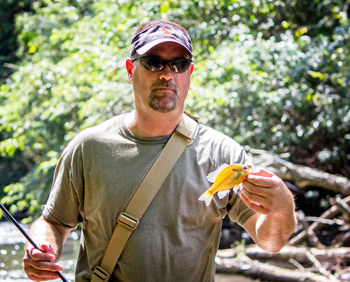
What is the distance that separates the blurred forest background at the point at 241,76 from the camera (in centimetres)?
704

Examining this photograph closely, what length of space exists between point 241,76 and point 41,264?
522 cm

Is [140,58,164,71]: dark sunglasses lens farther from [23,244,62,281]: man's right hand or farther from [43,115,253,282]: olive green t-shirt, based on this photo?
[23,244,62,281]: man's right hand

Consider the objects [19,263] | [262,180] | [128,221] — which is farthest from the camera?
[19,263]

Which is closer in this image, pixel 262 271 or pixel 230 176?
pixel 230 176

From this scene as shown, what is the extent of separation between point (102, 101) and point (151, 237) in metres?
5.47

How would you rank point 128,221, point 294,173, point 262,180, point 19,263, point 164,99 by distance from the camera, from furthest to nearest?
point 294,173
point 19,263
point 164,99
point 128,221
point 262,180

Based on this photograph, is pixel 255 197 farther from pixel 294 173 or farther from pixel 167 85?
pixel 294 173

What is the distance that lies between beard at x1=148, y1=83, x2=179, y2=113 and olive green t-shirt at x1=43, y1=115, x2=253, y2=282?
15 centimetres

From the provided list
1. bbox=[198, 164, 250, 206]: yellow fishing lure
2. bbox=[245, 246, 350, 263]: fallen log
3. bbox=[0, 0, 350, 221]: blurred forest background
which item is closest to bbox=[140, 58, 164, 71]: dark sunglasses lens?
bbox=[198, 164, 250, 206]: yellow fishing lure

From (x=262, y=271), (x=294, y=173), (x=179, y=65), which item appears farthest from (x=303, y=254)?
(x=179, y=65)

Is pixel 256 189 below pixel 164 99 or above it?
below

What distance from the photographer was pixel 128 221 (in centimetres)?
212

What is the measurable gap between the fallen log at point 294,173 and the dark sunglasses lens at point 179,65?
15.9 feet

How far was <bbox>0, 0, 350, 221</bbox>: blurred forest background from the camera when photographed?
277 inches
